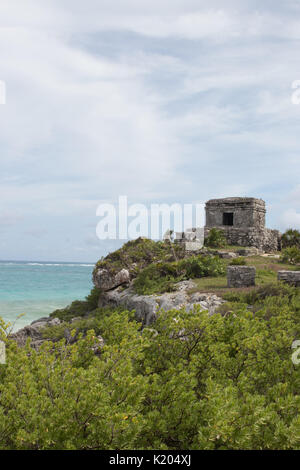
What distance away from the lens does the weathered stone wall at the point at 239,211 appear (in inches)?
1142

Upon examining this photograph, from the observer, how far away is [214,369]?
4.89m

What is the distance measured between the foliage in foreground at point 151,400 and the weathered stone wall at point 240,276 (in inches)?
358

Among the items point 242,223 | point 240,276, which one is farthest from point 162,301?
point 242,223

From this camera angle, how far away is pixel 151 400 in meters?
4.28

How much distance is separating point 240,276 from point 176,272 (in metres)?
3.70

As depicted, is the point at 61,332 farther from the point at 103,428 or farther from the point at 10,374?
the point at 103,428

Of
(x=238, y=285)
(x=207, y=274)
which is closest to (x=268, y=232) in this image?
(x=207, y=274)

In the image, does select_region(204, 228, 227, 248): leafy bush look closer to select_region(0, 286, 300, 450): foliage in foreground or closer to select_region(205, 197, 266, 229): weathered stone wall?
select_region(205, 197, 266, 229): weathered stone wall

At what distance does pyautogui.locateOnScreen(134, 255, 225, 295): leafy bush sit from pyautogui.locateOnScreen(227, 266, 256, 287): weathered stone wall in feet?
8.54

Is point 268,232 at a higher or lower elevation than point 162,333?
higher

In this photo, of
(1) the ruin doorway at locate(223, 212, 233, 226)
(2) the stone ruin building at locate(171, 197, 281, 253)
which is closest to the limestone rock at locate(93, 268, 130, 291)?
(2) the stone ruin building at locate(171, 197, 281, 253)

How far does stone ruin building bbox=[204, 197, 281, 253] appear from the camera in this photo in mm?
28359
